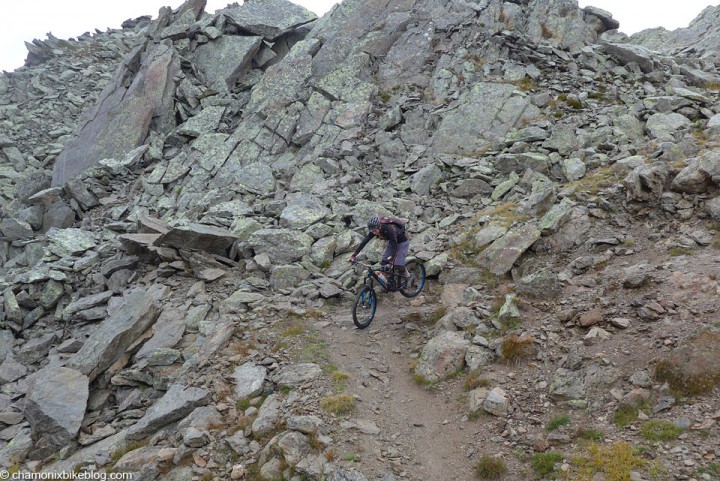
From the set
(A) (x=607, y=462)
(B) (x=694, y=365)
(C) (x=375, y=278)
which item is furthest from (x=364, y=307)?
(B) (x=694, y=365)

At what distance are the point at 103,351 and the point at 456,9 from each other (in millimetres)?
31006

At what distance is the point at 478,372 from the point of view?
444 inches

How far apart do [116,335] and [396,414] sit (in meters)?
9.78

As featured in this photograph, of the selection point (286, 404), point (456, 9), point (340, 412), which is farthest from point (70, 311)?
point (456, 9)

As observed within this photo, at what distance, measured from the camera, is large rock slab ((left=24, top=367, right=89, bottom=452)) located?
40.6ft

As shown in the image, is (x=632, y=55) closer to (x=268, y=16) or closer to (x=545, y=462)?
(x=268, y=16)

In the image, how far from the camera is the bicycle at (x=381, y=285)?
14789 mm

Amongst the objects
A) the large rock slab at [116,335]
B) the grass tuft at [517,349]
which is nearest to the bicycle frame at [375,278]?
the grass tuft at [517,349]

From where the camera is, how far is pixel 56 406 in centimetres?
1294

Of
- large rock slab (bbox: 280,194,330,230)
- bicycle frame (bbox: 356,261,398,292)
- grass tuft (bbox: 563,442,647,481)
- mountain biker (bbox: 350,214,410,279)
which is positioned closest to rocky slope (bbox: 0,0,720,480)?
grass tuft (bbox: 563,442,647,481)

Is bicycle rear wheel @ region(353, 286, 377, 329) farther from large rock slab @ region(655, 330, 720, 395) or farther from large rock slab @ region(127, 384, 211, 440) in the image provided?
large rock slab @ region(655, 330, 720, 395)

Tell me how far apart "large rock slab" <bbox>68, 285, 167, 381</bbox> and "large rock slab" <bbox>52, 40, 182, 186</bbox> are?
19.6 metres

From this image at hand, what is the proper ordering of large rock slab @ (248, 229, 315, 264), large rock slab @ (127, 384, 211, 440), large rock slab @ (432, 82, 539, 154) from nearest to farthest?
large rock slab @ (127, 384, 211, 440)
large rock slab @ (248, 229, 315, 264)
large rock slab @ (432, 82, 539, 154)

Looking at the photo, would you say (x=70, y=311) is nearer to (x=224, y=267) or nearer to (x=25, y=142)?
(x=224, y=267)
